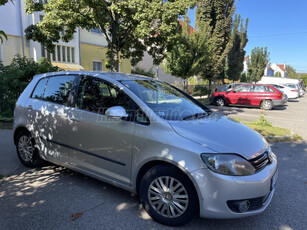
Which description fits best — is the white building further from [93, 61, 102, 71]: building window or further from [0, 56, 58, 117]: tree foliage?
[0, 56, 58, 117]: tree foliage

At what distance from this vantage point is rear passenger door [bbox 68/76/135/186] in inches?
115

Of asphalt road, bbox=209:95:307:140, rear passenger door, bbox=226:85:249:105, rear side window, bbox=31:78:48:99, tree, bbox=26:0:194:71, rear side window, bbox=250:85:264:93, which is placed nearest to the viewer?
rear side window, bbox=31:78:48:99

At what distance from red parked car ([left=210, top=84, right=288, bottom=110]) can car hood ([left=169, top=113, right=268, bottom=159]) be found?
40.1ft

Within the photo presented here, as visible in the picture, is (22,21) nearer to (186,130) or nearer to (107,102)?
(107,102)

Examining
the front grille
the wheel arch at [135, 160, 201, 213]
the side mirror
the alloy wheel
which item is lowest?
the alloy wheel

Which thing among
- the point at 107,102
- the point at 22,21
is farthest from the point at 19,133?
the point at 22,21

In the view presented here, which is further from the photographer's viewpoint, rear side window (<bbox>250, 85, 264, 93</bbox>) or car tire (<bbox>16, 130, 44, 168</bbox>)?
rear side window (<bbox>250, 85, 264, 93</bbox>)

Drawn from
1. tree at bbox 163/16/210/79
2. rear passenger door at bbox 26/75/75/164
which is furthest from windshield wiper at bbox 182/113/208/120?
tree at bbox 163/16/210/79

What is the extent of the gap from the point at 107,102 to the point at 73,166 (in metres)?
1.14

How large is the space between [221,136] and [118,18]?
7942 millimetres

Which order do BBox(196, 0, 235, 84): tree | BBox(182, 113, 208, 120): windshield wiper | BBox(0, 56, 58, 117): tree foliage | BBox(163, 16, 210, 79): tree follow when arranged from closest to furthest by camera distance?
BBox(182, 113, 208, 120): windshield wiper, BBox(0, 56, 58, 117): tree foliage, BBox(163, 16, 210, 79): tree, BBox(196, 0, 235, 84): tree

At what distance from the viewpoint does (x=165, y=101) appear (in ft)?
10.9

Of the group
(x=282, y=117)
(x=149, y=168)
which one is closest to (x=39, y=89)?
(x=149, y=168)

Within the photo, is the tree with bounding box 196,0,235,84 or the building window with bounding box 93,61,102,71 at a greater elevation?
the tree with bounding box 196,0,235,84
